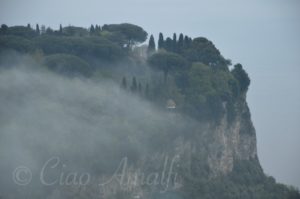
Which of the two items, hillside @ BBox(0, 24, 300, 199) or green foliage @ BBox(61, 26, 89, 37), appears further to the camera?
green foliage @ BBox(61, 26, 89, 37)

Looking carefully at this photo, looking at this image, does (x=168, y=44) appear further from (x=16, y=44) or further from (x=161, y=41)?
(x=16, y=44)

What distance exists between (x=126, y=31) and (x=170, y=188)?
13.6 m

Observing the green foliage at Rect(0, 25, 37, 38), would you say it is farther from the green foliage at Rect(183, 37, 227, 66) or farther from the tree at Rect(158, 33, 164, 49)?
the green foliage at Rect(183, 37, 227, 66)

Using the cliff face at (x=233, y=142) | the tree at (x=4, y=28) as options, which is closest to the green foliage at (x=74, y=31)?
the tree at (x=4, y=28)

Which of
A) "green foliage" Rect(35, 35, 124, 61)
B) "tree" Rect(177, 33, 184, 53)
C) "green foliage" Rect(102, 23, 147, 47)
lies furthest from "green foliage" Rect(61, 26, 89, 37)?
"tree" Rect(177, 33, 184, 53)

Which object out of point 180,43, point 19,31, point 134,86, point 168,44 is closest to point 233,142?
point 134,86

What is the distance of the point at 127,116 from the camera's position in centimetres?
5491

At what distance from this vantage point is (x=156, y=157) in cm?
5425

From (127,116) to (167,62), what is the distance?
20.3ft

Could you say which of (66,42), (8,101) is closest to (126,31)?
(66,42)

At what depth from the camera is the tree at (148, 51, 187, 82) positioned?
197ft

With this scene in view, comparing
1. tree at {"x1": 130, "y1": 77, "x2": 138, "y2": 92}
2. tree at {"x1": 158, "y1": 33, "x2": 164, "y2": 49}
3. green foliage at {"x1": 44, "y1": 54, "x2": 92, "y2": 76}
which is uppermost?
tree at {"x1": 158, "y1": 33, "x2": 164, "y2": 49}

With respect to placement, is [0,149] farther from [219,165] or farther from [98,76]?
[219,165]

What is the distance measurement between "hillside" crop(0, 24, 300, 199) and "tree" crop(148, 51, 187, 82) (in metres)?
0.08
